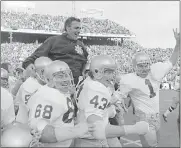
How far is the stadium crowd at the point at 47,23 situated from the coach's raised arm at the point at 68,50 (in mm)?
30548

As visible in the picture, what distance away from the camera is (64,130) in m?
2.29

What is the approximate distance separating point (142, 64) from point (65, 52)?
1.04m

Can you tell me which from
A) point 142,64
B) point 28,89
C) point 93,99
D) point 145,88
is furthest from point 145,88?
point 93,99

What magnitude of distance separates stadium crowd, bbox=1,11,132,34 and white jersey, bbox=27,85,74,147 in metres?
32.3

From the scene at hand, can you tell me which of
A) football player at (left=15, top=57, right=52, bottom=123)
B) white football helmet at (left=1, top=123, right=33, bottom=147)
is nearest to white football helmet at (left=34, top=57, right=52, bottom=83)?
football player at (left=15, top=57, right=52, bottom=123)

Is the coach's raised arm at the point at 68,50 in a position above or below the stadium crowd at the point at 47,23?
below

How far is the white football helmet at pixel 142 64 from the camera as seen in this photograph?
4478mm

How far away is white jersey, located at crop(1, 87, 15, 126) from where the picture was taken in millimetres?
2781

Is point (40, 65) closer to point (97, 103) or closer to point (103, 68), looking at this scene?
point (103, 68)

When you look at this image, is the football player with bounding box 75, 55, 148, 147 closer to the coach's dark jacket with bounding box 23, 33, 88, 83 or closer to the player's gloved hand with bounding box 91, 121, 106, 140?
the player's gloved hand with bounding box 91, 121, 106, 140

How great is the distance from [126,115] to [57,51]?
250 inches

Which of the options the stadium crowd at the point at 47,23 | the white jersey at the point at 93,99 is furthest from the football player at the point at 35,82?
the stadium crowd at the point at 47,23

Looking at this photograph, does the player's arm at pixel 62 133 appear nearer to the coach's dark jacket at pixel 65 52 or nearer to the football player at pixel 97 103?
the football player at pixel 97 103

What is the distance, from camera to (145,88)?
455cm
